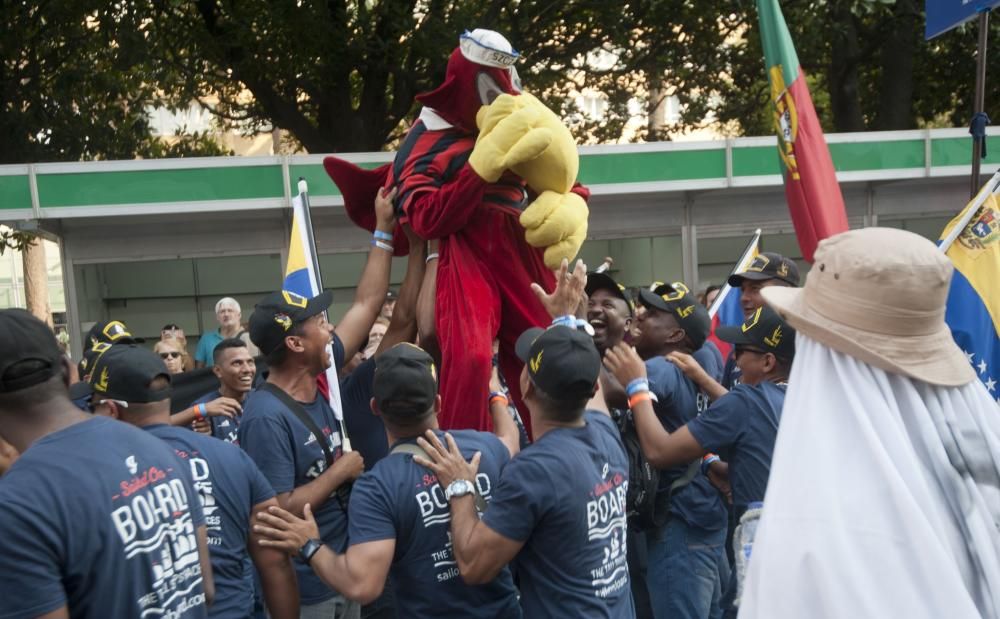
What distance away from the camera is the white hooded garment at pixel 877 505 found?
1.51 metres

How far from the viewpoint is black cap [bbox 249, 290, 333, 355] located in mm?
3828

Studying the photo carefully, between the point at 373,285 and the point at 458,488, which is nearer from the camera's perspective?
the point at 458,488

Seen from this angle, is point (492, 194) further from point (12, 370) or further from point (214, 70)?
point (214, 70)

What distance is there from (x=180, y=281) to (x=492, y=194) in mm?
7478

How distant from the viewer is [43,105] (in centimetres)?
1264

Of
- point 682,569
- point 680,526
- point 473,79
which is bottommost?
point 682,569

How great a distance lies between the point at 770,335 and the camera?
3773 millimetres

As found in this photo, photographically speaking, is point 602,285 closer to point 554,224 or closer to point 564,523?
point 554,224

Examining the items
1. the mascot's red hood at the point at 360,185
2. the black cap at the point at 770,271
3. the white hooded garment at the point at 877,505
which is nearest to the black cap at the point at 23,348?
the white hooded garment at the point at 877,505

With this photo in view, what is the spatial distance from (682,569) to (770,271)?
6.04 feet

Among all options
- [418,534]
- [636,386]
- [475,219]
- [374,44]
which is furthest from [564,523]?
[374,44]

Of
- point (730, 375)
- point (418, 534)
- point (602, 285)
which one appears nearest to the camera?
point (418, 534)

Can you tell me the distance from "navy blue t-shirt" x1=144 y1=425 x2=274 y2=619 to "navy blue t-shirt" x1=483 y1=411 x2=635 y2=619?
80 centimetres

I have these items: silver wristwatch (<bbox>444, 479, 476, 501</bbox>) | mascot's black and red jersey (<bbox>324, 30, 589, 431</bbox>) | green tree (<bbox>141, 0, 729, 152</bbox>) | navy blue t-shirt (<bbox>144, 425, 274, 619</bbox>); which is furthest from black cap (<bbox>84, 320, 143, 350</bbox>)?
green tree (<bbox>141, 0, 729, 152</bbox>)
